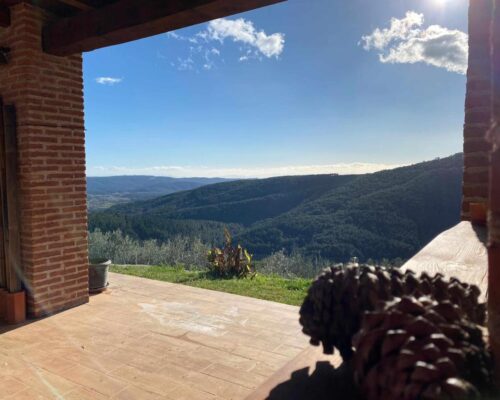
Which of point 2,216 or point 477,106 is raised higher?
point 477,106

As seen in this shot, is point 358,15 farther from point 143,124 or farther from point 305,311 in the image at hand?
point 143,124

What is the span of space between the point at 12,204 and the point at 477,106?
3.84 meters

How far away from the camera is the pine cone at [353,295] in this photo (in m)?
0.55

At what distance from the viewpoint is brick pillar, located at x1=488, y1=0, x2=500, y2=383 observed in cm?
46

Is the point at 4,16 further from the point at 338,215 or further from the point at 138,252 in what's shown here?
the point at 338,215

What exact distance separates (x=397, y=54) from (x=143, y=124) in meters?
19.3

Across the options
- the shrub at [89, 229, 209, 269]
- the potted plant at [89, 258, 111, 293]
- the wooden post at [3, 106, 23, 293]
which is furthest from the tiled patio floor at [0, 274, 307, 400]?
the shrub at [89, 229, 209, 269]

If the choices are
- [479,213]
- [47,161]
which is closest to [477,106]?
[479,213]

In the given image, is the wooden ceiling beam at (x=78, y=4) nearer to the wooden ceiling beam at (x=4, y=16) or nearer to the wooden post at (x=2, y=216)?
the wooden ceiling beam at (x=4, y=16)

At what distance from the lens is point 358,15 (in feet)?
33.0

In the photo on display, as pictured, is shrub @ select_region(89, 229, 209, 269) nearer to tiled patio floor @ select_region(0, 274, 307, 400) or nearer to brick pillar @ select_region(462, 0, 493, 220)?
tiled patio floor @ select_region(0, 274, 307, 400)

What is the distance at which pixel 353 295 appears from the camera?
1.91ft

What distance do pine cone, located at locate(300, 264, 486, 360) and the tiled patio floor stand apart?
1965 mm

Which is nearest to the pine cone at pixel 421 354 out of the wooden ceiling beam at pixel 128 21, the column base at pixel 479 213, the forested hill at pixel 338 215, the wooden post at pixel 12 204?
the column base at pixel 479 213
